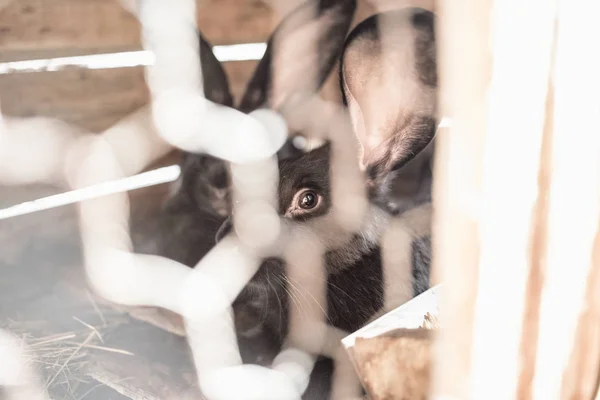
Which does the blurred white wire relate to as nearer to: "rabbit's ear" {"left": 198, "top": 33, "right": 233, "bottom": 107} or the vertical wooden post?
"rabbit's ear" {"left": 198, "top": 33, "right": 233, "bottom": 107}

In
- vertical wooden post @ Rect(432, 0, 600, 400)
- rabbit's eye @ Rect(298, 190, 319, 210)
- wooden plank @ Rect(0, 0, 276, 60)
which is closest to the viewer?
vertical wooden post @ Rect(432, 0, 600, 400)

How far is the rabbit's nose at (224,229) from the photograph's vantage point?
551 millimetres

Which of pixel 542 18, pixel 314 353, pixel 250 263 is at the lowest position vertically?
pixel 314 353

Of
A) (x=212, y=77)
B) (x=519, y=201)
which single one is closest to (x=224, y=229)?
(x=212, y=77)

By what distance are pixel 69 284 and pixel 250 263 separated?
0.55 ft

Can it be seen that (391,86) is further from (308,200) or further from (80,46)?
(80,46)

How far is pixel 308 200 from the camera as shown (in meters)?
0.59

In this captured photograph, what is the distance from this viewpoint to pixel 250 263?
56 centimetres

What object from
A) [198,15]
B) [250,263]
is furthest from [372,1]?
[250,263]

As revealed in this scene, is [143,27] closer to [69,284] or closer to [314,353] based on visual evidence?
[69,284]

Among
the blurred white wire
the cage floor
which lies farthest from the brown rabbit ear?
the cage floor

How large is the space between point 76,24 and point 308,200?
0.27m

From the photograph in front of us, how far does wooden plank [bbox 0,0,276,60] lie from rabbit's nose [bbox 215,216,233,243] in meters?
0.17

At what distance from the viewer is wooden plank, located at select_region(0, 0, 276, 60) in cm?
46
